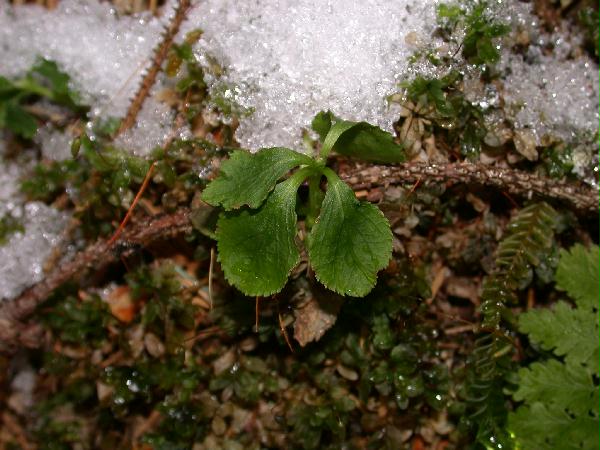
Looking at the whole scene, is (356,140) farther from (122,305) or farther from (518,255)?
(122,305)

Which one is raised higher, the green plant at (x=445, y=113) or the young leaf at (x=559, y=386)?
the green plant at (x=445, y=113)

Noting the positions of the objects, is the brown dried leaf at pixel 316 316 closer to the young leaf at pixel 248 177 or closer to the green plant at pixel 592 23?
the young leaf at pixel 248 177

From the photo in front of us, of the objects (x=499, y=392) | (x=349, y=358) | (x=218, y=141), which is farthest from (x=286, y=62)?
(x=499, y=392)

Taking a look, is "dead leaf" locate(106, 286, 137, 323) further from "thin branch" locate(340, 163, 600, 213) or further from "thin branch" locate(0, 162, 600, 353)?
"thin branch" locate(340, 163, 600, 213)

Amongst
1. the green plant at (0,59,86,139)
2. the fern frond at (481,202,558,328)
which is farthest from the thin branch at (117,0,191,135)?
the fern frond at (481,202,558,328)

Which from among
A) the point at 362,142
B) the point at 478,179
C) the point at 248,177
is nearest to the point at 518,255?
the point at 478,179

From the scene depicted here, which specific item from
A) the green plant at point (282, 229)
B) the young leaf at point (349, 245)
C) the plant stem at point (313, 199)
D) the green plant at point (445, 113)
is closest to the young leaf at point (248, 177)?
the green plant at point (282, 229)
